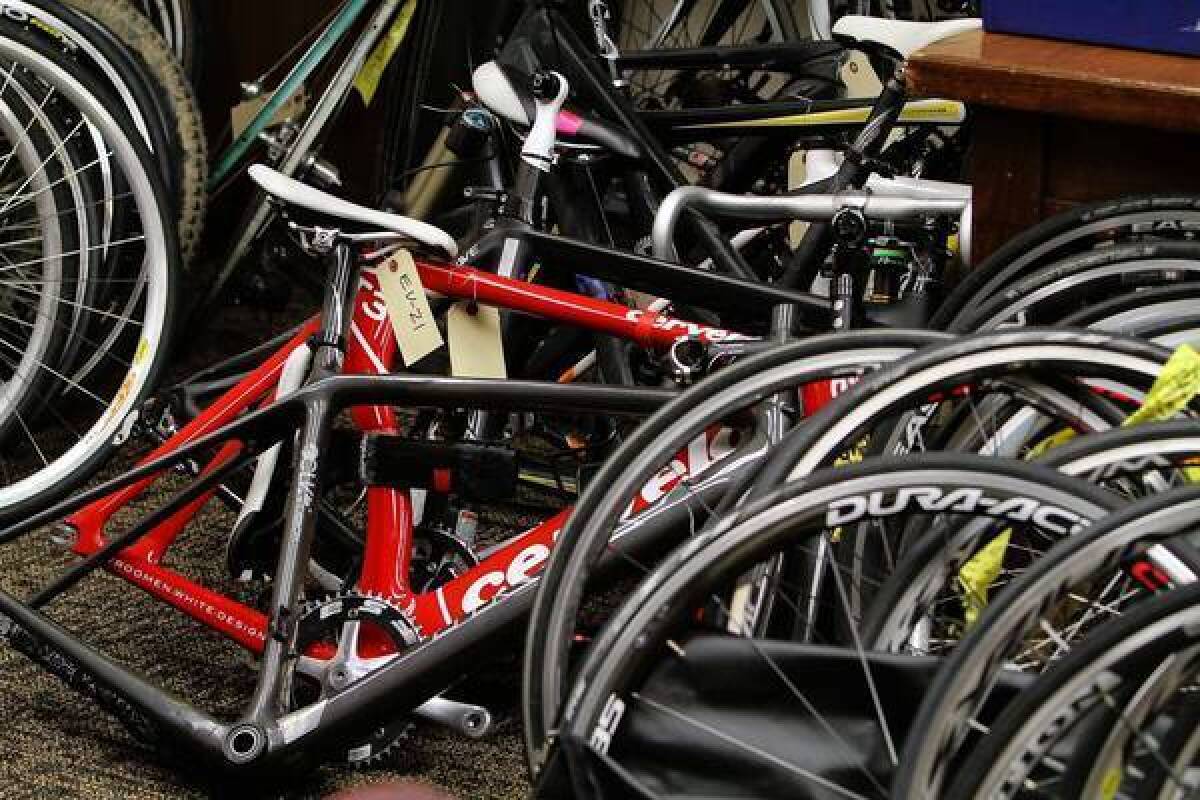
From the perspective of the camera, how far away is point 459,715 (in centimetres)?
244

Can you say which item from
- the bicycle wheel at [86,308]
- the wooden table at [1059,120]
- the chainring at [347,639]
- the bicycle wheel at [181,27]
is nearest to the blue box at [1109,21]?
the wooden table at [1059,120]

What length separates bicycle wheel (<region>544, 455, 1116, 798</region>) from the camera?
4.82ft

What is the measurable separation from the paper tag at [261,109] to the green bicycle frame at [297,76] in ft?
0.03

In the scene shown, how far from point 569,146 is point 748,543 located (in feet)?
5.34

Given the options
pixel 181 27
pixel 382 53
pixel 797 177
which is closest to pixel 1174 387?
pixel 797 177

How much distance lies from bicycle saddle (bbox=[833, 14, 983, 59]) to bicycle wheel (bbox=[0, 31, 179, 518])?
128cm

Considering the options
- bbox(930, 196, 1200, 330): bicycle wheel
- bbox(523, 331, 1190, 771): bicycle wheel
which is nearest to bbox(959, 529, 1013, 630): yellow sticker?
bbox(523, 331, 1190, 771): bicycle wheel

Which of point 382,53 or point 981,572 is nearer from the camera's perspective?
point 981,572

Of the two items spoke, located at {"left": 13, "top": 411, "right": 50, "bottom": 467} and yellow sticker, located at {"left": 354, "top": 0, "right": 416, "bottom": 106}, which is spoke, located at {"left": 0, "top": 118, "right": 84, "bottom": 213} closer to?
spoke, located at {"left": 13, "top": 411, "right": 50, "bottom": 467}

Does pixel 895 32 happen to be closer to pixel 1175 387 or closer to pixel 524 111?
pixel 524 111

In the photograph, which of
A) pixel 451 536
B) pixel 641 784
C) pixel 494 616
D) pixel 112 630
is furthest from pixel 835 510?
pixel 112 630

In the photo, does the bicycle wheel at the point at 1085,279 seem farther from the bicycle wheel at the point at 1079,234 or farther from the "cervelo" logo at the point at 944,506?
the "cervelo" logo at the point at 944,506

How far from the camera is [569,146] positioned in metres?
2.99

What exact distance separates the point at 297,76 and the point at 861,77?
3.61 ft
